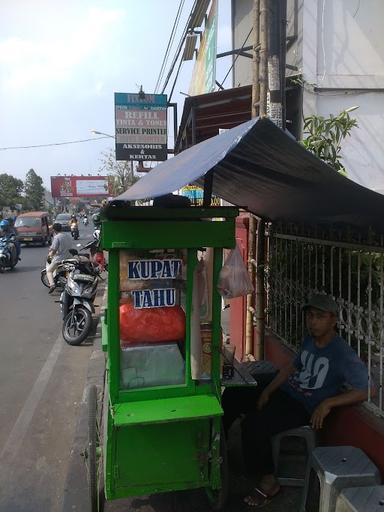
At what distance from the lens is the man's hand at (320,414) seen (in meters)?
2.60

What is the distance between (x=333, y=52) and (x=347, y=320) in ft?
19.2

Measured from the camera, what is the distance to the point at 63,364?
567cm

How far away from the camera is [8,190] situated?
181ft

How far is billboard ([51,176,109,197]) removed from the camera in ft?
208

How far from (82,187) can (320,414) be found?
211 feet

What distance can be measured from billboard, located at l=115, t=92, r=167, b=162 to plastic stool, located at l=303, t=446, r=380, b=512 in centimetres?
1334

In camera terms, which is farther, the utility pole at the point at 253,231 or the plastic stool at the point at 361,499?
the utility pole at the point at 253,231

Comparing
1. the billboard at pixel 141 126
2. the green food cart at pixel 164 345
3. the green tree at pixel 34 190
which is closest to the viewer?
the green food cart at pixel 164 345

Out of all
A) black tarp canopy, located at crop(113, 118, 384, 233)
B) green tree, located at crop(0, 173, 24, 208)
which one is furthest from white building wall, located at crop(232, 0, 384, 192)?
green tree, located at crop(0, 173, 24, 208)

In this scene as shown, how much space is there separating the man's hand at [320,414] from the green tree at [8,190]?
165ft

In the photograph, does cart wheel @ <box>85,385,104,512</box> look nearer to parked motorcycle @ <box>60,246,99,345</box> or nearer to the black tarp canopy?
the black tarp canopy

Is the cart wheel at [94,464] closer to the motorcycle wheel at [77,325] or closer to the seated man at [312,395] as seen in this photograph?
the seated man at [312,395]

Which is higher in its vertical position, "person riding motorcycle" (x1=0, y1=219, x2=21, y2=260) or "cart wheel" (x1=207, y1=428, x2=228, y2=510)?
"person riding motorcycle" (x1=0, y1=219, x2=21, y2=260)

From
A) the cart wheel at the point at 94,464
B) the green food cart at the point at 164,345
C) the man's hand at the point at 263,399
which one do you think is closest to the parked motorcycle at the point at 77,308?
the cart wheel at the point at 94,464
